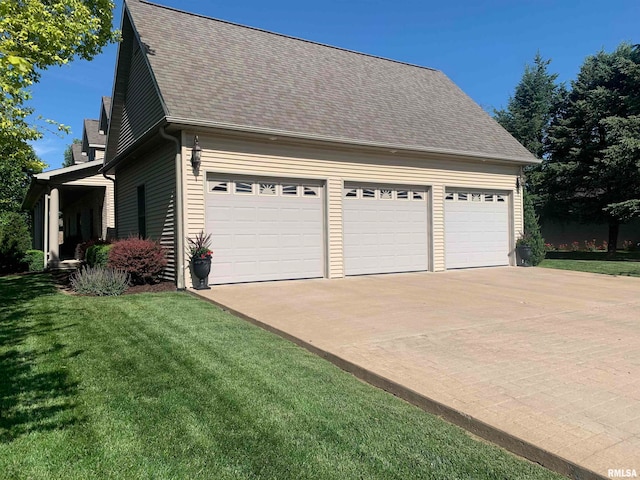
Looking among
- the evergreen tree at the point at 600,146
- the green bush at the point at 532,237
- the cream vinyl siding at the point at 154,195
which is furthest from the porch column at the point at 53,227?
the evergreen tree at the point at 600,146

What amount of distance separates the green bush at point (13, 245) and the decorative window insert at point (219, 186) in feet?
34.9

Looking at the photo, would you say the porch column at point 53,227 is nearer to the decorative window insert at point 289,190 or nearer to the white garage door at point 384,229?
the decorative window insert at point 289,190

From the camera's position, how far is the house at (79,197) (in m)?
16.1

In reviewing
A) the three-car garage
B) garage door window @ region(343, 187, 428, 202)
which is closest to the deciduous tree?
the three-car garage

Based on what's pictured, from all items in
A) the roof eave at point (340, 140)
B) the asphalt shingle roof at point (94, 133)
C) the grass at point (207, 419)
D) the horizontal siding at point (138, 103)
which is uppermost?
the asphalt shingle roof at point (94, 133)

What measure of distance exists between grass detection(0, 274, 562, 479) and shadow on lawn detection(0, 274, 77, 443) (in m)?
0.01

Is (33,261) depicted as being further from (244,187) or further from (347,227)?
(347,227)

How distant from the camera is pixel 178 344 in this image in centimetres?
544

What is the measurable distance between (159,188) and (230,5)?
8.55 metres

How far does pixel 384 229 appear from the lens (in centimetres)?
1298

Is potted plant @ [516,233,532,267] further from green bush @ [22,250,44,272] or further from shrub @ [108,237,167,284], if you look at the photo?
green bush @ [22,250,44,272]

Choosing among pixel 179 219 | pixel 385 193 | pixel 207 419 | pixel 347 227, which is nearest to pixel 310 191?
pixel 347 227

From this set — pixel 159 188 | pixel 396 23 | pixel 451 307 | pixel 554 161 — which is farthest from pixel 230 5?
pixel 554 161

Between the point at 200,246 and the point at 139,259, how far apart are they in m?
1.52
